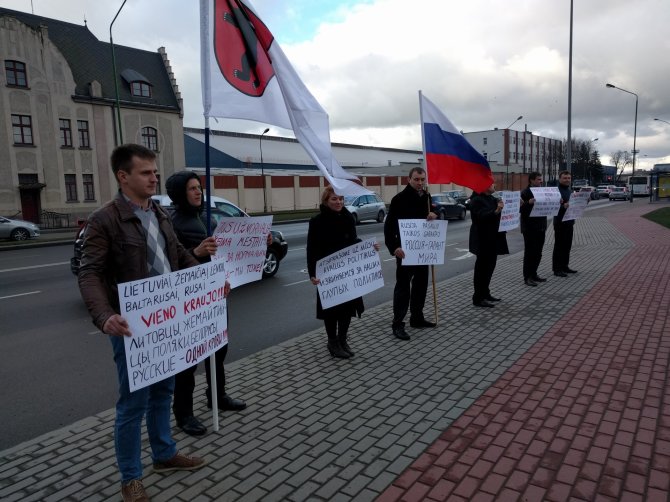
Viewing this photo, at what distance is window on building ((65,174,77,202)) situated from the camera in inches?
1292

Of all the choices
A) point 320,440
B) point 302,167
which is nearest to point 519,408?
point 320,440

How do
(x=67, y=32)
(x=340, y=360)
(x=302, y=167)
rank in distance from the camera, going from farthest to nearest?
(x=302, y=167) → (x=67, y=32) → (x=340, y=360)

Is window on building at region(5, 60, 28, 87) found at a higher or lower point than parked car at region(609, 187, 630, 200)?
higher

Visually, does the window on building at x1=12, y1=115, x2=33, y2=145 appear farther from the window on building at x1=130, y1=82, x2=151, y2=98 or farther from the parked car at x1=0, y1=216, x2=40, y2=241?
the parked car at x1=0, y1=216, x2=40, y2=241

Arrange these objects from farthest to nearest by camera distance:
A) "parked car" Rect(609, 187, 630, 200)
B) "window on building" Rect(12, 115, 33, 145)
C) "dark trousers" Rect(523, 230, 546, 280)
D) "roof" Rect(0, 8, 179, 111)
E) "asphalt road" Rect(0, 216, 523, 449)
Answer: "parked car" Rect(609, 187, 630, 200) → "roof" Rect(0, 8, 179, 111) → "window on building" Rect(12, 115, 33, 145) → "dark trousers" Rect(523, 230, 546, 280) → "asphalt road" Rect(0, 216, 523, 449)

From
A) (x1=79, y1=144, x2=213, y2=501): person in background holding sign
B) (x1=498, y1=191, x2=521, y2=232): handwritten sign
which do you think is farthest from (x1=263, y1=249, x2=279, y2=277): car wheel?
(x1=79, y1=144, x2=213, y2=501): person in background holding sign

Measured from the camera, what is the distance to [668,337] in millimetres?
5703

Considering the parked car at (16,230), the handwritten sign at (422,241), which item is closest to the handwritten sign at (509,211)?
the handwritten sign at (422,241)

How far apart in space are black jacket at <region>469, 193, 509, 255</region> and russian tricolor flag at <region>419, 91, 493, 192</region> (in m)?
0.38

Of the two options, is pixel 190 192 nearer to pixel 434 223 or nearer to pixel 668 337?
pixel 434 223

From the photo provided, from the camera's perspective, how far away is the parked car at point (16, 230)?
23078 mm

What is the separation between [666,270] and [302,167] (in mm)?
53831

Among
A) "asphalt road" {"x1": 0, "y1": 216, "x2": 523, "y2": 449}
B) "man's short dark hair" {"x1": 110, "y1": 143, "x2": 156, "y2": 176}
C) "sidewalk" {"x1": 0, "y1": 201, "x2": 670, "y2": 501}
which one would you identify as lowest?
"asphalt road" {"x1": 0, "y1": 216, "x2": 523, "y2": 449}

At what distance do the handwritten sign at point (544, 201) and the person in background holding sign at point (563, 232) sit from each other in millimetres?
345
